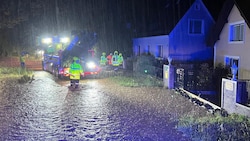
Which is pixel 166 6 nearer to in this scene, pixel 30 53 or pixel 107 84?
pixel 107 84

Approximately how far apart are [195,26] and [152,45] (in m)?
4.99

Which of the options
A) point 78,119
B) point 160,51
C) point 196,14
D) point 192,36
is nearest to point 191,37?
point 192,36

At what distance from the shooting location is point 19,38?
125ft

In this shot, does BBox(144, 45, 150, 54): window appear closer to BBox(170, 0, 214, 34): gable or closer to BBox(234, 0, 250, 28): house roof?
BBox(170, 0, 214, 34): gable

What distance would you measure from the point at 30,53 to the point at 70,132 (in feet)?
117

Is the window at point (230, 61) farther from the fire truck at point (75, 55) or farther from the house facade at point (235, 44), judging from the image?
the fire truck at point (75, 55)

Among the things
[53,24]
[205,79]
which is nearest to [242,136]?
[205,79]

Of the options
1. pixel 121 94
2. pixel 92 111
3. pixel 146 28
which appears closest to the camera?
pixel 92 111

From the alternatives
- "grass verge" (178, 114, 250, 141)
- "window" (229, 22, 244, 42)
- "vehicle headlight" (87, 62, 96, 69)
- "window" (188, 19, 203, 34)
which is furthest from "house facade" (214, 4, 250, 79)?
"grass verge" (178, 114, 250, 141)

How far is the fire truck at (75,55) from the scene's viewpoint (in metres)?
18.5

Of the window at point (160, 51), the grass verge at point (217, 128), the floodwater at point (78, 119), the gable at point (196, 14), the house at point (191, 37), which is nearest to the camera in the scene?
the grass verge at point (217, 128)

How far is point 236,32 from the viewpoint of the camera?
17594 millimetres

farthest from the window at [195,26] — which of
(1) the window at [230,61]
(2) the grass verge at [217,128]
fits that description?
(2) the grass verge at [217,128]

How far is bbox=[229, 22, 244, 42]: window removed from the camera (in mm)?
16828
